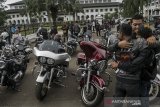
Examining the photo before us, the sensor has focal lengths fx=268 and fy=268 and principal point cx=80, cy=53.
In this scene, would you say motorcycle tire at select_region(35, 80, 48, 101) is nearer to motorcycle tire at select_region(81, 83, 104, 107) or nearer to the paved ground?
the paved ground

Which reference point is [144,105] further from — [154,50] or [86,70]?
[86,70]

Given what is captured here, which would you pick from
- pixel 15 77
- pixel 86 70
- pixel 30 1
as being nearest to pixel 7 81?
pixel 15 77

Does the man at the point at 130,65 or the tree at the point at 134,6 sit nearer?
the man at the point at 130,65

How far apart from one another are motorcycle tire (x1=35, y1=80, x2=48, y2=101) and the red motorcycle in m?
0.96

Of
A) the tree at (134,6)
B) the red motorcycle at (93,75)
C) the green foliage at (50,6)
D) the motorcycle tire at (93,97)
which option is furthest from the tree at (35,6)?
the motorcycle tire at (93,97)

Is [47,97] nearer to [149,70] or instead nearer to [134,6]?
[149,70]

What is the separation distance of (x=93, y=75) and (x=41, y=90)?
4.42 feet

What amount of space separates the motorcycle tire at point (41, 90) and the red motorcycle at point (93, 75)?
37.9 inches

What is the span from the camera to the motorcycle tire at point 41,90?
6.24 m

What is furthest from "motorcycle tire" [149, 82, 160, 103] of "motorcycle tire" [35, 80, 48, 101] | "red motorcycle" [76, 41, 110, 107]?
"motorcycle tire" [35, 80, 48, 101]

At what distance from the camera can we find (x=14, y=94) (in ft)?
24.0

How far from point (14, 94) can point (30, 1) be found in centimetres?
2183

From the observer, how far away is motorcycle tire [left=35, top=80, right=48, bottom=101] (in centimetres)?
624

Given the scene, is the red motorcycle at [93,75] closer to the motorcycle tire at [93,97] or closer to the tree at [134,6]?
the motorcycle tire at [93,97]
